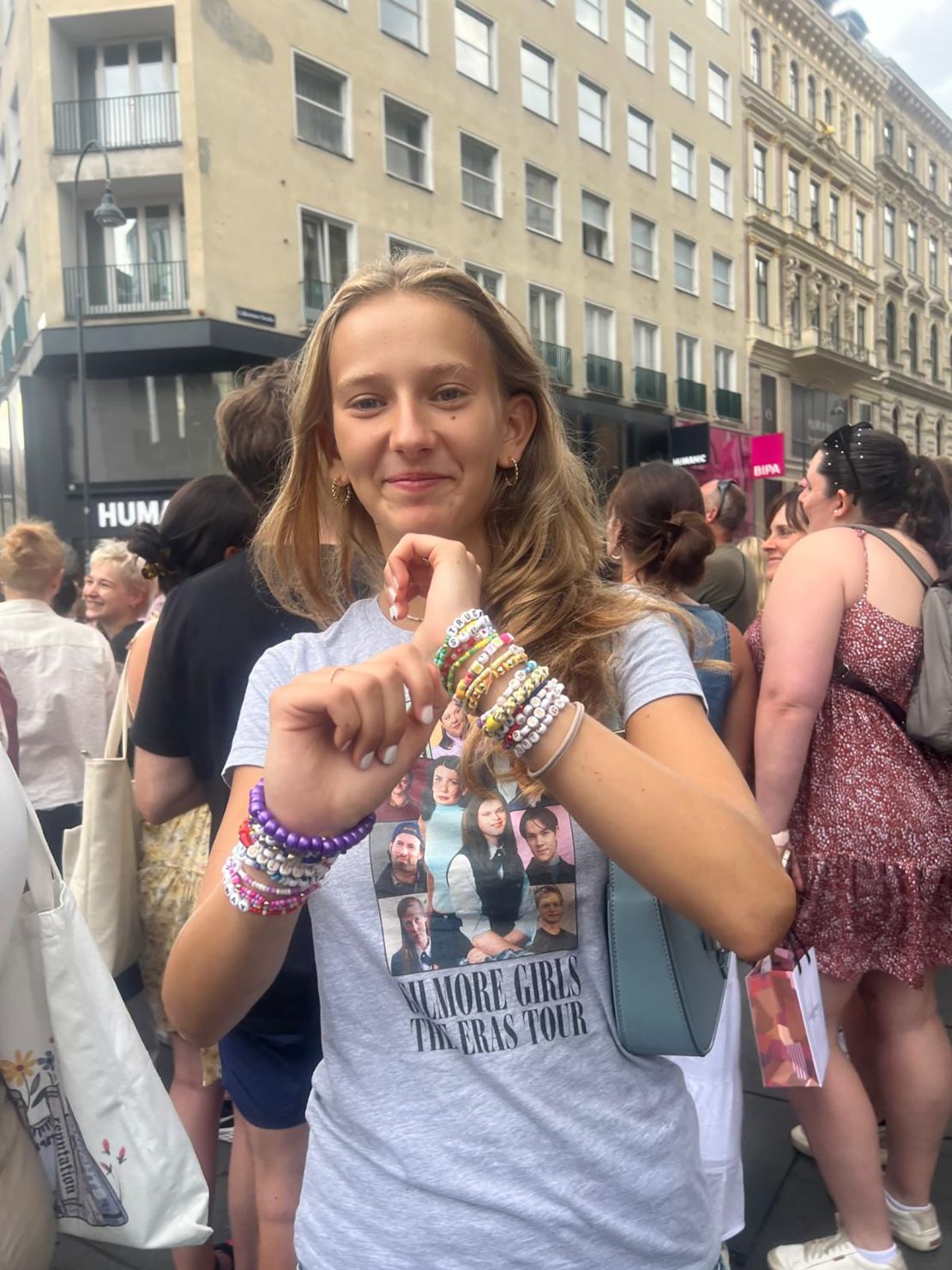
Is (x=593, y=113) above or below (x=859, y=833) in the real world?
above

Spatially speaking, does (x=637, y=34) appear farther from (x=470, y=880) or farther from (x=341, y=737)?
(x=341, y=737)

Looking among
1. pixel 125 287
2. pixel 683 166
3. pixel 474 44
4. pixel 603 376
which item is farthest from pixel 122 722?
pixel 683 166

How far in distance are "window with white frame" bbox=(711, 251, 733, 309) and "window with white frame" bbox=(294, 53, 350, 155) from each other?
12715 millimetres

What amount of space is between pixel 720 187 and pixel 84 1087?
2954 cm

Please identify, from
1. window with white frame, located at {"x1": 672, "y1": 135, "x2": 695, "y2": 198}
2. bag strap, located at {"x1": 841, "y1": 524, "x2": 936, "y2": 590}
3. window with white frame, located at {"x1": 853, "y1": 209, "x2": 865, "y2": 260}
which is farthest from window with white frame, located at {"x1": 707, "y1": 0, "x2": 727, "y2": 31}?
bag strap, located at {"x1": 841, "y1": 524, "x2": 936, "y2": 590}

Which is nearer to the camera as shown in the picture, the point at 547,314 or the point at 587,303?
the point at 547,314

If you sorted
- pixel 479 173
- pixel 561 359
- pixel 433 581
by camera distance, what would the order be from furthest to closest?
pixel 561 359 < pixel 479 173 < pixel 433 581

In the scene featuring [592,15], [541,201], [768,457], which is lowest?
[768,457]

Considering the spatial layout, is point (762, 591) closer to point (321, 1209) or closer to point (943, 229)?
point (321, 1209)

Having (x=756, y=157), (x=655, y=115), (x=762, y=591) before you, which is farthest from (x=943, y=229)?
(x=762, y=591)

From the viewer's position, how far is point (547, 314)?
21.8m

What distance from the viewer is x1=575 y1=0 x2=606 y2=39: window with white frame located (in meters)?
22.1

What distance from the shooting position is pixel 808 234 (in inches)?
1194

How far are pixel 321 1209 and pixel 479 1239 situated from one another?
0.70 feet
